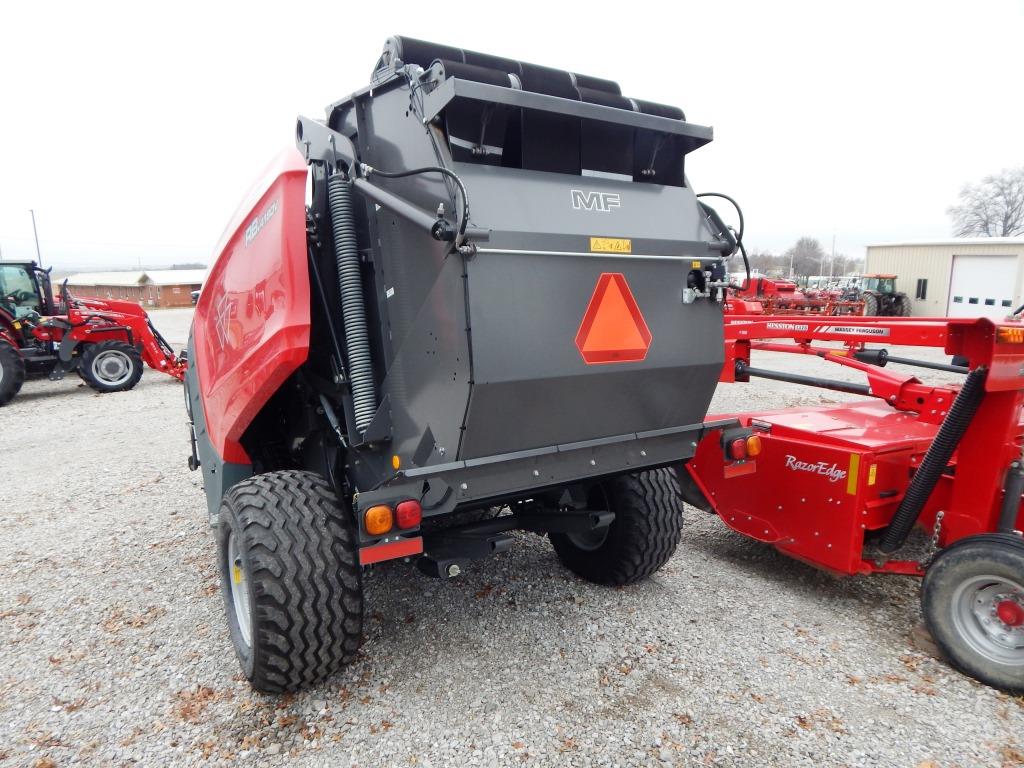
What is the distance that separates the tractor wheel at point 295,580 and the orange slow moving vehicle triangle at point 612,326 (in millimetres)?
1208

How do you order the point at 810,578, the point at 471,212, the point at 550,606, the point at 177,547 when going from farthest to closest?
the point at 177,547, the point at 810,578, the point at 550,606, the point at 471,212

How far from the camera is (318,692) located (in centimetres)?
272

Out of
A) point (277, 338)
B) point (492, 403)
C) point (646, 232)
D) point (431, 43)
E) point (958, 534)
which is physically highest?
point (431, 43)

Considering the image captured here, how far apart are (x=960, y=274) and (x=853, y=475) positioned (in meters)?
25.5

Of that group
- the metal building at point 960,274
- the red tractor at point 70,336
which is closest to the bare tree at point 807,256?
the metal building at point 960,274

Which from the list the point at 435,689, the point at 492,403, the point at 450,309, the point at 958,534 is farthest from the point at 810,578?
the point at 450,309

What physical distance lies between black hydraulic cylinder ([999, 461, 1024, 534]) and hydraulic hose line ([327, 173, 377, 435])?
2.90 m

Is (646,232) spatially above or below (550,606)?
above

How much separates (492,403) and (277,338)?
34.9 inches

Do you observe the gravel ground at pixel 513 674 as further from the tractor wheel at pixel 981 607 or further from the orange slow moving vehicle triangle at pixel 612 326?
the orange slow moving vehicle triangle at pixel 612 326

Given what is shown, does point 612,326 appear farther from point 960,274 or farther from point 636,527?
point 960,274

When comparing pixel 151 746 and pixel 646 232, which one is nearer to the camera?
pixel 151 746

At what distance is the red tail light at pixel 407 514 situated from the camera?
2422mm

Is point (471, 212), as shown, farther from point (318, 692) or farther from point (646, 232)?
point (318, 692)
